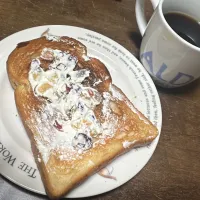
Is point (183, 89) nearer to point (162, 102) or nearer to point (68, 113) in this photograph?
point (162, 102)

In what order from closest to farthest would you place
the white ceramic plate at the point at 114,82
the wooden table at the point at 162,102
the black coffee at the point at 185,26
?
1. the white ceramic plate at the point at 114,82
2. the wooden table at the point at 162,102
3. the black coffee at the point at 185,26

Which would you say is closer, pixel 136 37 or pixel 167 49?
pixel 167 49

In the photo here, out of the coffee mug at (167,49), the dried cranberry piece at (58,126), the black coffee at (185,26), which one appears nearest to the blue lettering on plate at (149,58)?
the coffee mug at (167,49)

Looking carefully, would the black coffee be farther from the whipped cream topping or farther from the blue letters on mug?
the whipped cream topping

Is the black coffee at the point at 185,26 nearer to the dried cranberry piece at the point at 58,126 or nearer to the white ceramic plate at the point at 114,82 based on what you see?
the white ceramic plate at the point at 114,82

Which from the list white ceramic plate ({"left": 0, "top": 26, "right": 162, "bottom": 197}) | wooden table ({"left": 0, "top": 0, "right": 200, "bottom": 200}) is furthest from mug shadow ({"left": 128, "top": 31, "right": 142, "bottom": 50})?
white ceramic plate ({"left": 0, "top": 26, "right": 162, "bottom": 197})

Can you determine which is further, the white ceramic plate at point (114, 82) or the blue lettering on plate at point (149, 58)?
the blue lettering on plate at point (149, 58)

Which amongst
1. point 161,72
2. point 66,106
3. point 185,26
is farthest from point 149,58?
point 66,106
